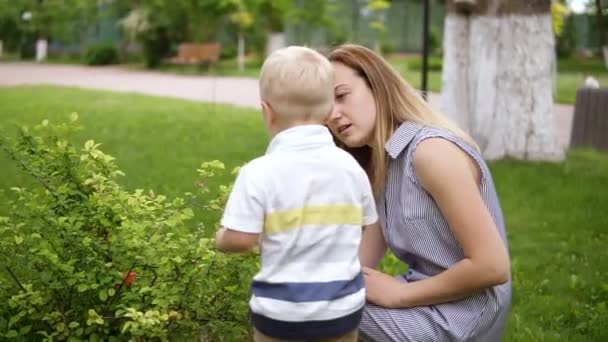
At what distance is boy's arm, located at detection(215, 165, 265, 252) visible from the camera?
2.57 metres

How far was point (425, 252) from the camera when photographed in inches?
122

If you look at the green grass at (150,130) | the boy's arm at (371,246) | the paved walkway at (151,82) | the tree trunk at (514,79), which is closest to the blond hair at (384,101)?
the boy's arm at (371,246)

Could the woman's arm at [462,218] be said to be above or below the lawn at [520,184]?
above

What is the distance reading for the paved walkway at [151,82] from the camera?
63.9 feet

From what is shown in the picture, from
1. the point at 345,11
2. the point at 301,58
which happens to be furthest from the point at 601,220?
the point at 345,11

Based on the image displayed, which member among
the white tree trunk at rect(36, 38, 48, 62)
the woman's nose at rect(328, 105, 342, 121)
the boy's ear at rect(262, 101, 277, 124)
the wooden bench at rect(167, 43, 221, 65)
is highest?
the boy's ear at rect(262, 101, 277, 124)

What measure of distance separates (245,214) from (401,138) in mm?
705

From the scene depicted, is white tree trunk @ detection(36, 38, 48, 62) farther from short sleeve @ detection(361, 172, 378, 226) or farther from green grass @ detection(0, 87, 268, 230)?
short sleeve @ detection(361, 172, 378, 226)

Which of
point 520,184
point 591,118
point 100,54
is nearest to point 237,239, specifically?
point 520,184

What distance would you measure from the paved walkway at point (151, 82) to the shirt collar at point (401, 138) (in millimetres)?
12373

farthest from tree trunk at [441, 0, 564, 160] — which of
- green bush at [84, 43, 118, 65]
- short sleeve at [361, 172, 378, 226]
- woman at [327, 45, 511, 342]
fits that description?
green bush at [84, 43, 118, 65]

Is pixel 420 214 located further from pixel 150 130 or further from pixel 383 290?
pixel 150 130

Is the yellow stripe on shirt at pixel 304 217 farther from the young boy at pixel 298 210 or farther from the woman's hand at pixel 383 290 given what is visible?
the woman's hand at pixel 383 290

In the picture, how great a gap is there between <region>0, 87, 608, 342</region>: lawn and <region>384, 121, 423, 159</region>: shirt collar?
6.31 ft
